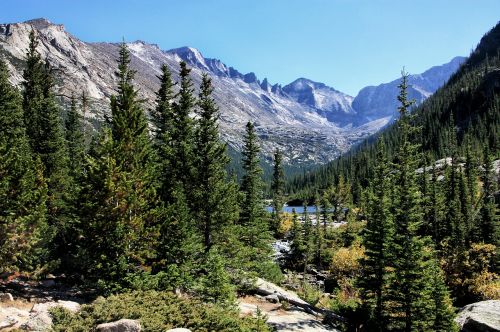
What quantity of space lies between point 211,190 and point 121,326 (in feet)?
62.4

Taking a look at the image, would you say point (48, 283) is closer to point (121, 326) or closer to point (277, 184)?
point (121, 326)

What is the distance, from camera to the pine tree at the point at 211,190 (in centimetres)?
3481

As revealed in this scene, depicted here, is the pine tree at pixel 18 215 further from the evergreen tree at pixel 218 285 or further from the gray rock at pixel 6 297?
the evergreen tree at pixel 218 285

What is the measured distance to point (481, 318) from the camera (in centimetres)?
2939

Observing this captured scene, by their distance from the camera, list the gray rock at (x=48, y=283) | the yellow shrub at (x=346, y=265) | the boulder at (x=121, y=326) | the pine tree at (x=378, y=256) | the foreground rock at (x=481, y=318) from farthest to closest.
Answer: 1. the yellow shrub at (x=346, y=265)
2. the pine tree at (x=378, y=256)
3. the foreground rock at (x=481, y=318)
4. the gray rock at (x=48, y=283)
5. the boulder at (x=121, y=326)

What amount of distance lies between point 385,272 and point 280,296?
8.84 meters

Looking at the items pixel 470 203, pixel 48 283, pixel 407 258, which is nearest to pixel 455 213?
pixel 470 203

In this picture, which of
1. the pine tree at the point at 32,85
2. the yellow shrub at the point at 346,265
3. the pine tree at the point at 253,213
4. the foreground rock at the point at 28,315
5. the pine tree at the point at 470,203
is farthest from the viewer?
the pine tree at the point at 470,203

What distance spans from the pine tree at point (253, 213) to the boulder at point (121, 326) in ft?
65.6

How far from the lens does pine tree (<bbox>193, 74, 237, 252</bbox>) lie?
3481 centimetres

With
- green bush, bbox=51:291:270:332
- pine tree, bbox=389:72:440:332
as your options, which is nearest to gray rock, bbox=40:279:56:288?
green bush, bbox=51:291:270:332

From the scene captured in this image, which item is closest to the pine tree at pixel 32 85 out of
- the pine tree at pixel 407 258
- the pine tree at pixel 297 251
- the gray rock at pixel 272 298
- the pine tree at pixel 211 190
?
the pine tree at pixel 211 190

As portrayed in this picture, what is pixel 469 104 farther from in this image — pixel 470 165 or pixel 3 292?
pixel 3 292

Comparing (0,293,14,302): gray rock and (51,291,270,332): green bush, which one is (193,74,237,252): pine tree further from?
(0,293,14,302): gray rock
